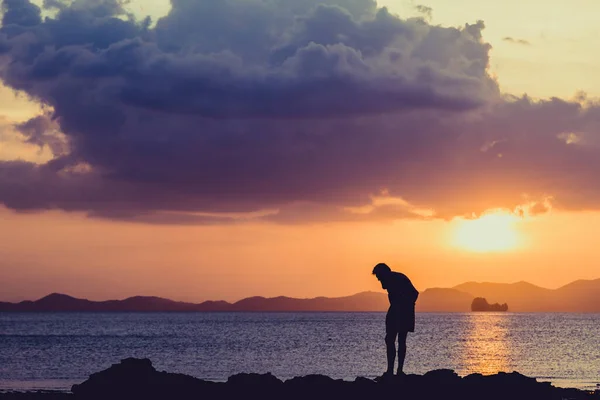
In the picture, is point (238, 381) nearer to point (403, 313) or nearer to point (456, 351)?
point (403, 313)

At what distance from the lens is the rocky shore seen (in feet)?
79.8

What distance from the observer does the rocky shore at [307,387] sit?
2433 cm

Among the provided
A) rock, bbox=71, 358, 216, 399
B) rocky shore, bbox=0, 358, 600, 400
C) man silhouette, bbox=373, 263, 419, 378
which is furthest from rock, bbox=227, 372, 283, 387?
man silhouette, bbox=373, 263, 419, 378

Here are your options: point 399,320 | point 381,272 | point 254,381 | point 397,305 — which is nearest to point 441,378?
point 399,320

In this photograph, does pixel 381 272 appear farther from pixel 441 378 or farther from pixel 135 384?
pixel 135 384

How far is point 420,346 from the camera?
81375 mm

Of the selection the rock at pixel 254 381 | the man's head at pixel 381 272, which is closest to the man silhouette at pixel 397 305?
the man's head at pixel 381 272

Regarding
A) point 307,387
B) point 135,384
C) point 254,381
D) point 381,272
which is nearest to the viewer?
point 381,272

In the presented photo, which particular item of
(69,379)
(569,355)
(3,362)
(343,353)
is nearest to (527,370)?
(569,355)

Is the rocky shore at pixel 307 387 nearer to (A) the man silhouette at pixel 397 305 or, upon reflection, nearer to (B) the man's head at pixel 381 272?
(A) the man silhouette at pixel 397 305

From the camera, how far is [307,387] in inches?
1014

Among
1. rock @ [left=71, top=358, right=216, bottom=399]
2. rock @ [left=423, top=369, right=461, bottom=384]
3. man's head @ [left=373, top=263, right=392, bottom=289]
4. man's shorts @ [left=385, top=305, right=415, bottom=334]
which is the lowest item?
rock @ [left=71, top=358, right=216, bottom=399]

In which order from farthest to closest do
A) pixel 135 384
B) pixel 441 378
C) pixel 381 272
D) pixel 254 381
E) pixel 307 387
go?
→ 1. pixel 254 381
2. pixel 135 384
3. pixel 307 387
4. pixel 441 378
5. pixel 381 272

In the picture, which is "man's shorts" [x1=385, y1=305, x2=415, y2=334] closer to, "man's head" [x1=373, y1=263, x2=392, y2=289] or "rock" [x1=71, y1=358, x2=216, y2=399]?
"man's head" [x1=373, y1=263, x2=392, y2=289]
